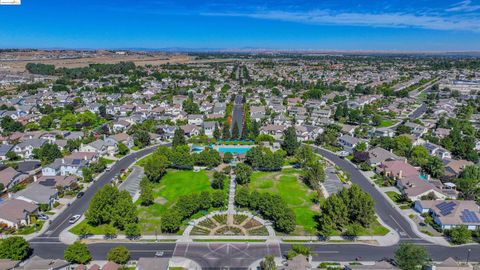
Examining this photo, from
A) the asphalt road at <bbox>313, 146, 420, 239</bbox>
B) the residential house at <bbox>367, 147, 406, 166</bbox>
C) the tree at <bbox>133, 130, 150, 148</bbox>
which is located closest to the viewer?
the asphalt road at <bbox>313, 146, 420, 239</bbox>

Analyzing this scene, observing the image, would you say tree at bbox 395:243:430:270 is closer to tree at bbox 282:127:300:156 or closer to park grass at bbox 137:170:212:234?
park grass at bbox 137:170:212:234

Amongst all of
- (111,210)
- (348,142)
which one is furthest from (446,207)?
(111,210)

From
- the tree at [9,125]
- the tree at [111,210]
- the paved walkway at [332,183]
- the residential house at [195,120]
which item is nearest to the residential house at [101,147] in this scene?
the tree at [9,125]

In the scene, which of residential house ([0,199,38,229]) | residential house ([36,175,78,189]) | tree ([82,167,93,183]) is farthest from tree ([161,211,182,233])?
tree ([82,167,93,183])

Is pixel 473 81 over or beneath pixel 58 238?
over

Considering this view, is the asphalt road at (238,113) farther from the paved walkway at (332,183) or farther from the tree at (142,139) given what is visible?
the paved walkway at (332,183)

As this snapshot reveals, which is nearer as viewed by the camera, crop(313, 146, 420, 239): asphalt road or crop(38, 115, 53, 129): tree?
crop(313, 146, 420, 239): asphalt road

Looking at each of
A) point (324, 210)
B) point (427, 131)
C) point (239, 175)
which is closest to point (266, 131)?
point (239, 175)

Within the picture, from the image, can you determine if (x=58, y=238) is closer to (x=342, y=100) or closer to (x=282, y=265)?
(x=282, y=265)
